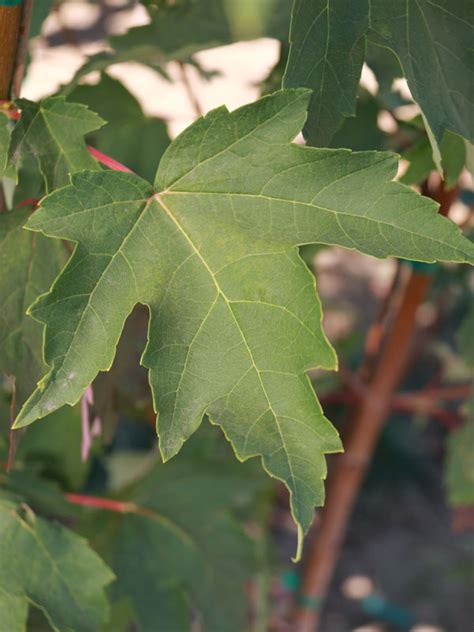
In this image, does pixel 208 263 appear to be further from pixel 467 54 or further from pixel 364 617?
pixel 364 617

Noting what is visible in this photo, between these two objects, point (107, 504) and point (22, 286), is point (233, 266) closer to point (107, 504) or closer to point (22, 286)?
point (22, 286)

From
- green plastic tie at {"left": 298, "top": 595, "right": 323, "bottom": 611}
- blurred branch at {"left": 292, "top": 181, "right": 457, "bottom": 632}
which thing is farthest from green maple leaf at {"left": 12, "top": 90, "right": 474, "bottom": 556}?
green plastic tie at {"left": 298, "top": 595, "right": 323, "bottom": 611}

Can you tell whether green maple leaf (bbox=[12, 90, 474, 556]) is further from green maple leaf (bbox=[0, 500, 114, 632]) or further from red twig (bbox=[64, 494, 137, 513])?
red twig (bbox=[64, 494, 137, 513])

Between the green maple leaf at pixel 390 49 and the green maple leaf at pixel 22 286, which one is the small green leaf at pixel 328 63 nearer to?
the green maple leaf at pixel 390 49

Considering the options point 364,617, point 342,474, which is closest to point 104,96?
point 342,474

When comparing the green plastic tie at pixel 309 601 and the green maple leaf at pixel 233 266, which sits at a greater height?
the green maple leaf at pixel 233 266

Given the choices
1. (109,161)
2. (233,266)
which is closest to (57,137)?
(109,161)

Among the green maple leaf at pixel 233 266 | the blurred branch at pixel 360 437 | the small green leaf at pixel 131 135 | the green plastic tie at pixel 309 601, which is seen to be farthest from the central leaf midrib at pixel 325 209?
the green plastic tie at pixel 309 601
